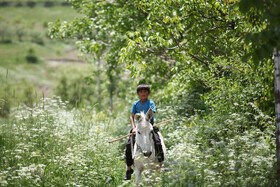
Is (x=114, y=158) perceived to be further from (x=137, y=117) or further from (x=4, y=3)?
(x=4, y=3)

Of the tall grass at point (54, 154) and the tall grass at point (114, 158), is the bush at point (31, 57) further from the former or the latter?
the tall grass at point (54, 154)

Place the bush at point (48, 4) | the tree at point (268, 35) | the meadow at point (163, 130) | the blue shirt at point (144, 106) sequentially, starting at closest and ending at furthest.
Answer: the tree at point (268, 35) → the meadow at point (163, 130) → the blue shirt at point (144, 106) → the bush at point (48, 4)

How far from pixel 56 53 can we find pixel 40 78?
23155 millimetres

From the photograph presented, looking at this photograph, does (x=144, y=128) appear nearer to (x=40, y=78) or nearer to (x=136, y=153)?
(x=136, y=153)

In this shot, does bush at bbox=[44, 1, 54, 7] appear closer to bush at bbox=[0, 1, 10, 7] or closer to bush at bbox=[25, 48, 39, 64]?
bush at bbox=[0, 1, 10, 7]

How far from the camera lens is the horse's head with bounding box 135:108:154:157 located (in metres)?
5.86

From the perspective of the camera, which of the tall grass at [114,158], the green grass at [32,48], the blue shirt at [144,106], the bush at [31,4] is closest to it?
the tall grass at [114,158]

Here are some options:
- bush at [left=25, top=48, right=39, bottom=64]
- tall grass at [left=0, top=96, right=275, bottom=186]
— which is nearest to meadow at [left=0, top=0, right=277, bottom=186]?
tall grass at [left=0, top=96, right=275, bottom=186]

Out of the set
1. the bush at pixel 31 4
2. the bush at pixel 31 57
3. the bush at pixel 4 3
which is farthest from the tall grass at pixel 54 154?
the bush at pixel 4 3

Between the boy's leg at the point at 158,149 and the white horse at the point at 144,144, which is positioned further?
the boy's leg at the point at 158,149

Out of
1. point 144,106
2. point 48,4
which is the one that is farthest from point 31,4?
point 144,106

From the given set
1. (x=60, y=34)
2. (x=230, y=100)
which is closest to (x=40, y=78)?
(x=60, y=34)

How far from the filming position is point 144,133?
19.5ft

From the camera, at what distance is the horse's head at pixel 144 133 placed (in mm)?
5855
